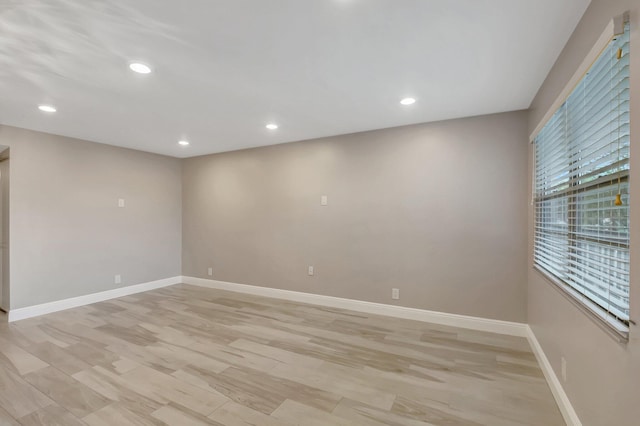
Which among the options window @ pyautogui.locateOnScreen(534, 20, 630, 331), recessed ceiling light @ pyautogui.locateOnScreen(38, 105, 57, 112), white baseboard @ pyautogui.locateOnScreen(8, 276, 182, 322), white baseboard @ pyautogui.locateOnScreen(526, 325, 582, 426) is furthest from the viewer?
white baseboard @ pyautogui.locateOnScreen(8, 276, 182, 322)

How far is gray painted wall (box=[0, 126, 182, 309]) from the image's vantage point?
357 centimetres

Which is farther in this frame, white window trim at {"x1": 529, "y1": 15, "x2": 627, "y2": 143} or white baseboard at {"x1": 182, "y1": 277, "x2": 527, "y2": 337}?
white baseboard at {"x1": 182, "y1": 277, "x2": 527, "y2": 337}

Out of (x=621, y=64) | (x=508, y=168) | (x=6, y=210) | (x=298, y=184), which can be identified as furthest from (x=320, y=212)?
(x=6, y=210)

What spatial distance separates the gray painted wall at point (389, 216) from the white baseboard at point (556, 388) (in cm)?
53

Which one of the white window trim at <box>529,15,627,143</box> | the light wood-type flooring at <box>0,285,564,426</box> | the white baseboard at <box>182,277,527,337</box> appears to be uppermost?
the white window trim at <box>529,15,627,143</box>

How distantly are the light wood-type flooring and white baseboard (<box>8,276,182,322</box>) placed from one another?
188 millimetres

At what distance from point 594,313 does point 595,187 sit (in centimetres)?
65

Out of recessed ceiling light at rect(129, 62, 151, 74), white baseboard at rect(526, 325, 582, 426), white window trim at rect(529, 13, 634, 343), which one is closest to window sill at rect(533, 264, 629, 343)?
white window trim at rect(529, 13, 634, 343)

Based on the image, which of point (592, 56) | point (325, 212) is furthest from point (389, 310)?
point (592, 56)

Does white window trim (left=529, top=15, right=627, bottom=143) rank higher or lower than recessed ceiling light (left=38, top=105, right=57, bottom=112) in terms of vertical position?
lower

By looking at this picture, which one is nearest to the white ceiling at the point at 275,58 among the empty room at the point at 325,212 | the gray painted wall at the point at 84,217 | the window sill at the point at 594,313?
the empty room at the point at 325,212

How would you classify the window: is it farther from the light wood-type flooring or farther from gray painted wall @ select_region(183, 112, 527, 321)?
the light wood-type flooring

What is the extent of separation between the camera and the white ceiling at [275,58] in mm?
1545

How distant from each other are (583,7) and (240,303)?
4.49m
